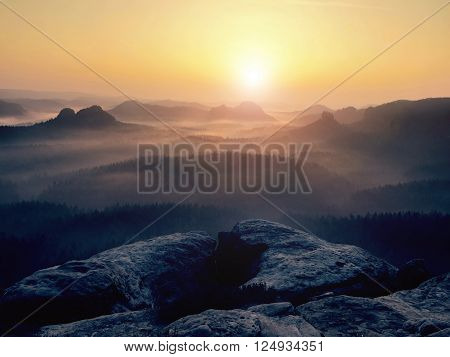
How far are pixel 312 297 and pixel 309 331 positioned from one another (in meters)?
3.26

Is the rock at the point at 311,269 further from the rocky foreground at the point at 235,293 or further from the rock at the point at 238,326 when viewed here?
the rock at the point at 238,326

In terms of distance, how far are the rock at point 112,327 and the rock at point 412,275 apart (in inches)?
416

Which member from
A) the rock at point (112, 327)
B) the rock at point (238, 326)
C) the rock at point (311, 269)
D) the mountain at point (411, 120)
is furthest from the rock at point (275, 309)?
the mountain at point (411, 120)

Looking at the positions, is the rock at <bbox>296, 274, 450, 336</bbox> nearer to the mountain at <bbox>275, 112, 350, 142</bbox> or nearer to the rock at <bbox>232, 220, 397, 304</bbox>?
the rock at <bbox>232, 220, 397, 304</bbox>

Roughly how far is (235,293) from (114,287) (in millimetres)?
4132

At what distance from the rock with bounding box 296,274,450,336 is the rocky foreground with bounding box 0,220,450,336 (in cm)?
3

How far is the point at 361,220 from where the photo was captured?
54.8m

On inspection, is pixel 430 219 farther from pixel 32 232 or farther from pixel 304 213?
pixel 32 232

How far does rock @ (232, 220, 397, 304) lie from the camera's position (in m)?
15.2

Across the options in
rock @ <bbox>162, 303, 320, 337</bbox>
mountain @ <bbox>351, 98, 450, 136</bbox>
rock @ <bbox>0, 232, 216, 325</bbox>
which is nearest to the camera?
rock @ <bbox>162, 303, 320, 337</bbox>

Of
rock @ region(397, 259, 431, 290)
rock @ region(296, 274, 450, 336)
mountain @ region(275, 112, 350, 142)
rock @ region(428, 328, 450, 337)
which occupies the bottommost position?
rock @ region(397, 259, 431, 290)

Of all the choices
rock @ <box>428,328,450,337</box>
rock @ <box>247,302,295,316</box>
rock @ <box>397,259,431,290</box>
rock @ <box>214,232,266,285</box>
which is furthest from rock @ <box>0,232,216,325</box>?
rock @ <box>397,259,431,290</box>

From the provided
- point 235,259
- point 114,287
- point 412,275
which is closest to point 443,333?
point 412,275

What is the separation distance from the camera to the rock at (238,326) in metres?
10.6
